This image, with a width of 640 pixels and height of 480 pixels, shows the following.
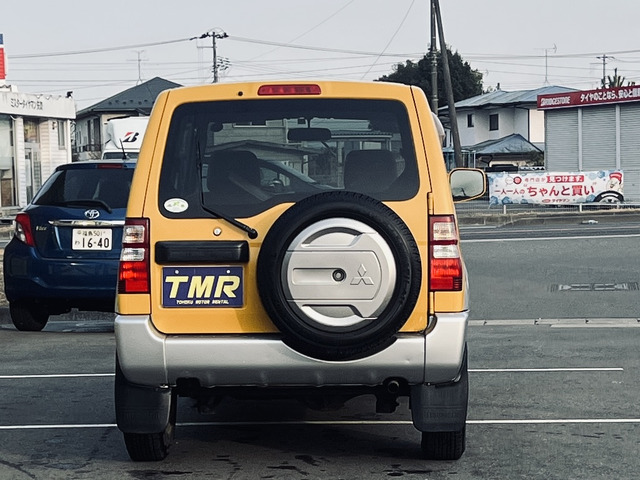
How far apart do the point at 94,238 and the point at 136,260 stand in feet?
15.7

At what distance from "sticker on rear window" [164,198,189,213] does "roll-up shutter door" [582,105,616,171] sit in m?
40.4

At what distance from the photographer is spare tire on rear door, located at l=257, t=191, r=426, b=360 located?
490 centimetres

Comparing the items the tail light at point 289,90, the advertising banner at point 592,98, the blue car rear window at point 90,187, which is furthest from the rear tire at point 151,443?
the advertising banner at point 592,98

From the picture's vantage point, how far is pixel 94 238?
979cm

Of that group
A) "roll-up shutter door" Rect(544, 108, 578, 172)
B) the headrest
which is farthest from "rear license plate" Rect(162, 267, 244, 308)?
"roll-up shutter door" Rect(544, 108, 578, 172)

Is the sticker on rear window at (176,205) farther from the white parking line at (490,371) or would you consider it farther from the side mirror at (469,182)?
the white parking line at (490,371)

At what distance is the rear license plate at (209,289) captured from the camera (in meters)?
5.13

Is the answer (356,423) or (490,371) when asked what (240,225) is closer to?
(356,423)

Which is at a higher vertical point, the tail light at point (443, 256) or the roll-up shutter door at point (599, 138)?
the roll-up shutter door at point (599, 138)

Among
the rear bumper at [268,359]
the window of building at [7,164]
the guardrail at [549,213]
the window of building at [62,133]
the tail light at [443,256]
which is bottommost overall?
the rear bumper at [268,359]

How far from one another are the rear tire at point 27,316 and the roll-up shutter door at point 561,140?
1457 inches

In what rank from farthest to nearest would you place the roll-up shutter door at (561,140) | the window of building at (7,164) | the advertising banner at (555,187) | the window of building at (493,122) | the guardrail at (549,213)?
the window of building at (493,122) < the roll-up shutter door at (561,140) < the window of building at (7,164) < the advertising banner at (555,187) < the guardrail at (549,213)

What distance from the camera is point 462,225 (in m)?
30.6

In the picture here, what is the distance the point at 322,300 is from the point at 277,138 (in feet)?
3.30
